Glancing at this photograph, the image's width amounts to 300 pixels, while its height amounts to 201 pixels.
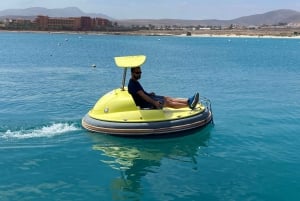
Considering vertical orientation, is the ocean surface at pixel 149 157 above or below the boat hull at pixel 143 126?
below

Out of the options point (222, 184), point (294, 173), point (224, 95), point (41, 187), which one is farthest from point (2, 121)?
point (224, 95)

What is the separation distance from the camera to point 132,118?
14312 millimetres

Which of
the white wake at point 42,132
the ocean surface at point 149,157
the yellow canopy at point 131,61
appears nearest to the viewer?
the ocean surface at point 149,157

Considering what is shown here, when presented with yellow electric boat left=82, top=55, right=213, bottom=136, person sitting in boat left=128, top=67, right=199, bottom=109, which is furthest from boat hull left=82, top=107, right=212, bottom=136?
person sitting in boat left=128, top=67, right=199, bottom=109

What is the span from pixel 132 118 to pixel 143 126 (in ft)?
1.48

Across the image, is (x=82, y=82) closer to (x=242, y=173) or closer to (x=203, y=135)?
(x=203, y=135)

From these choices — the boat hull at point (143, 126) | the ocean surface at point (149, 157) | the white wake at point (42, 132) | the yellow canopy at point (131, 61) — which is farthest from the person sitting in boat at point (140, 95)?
the white wake at point (42, 132)

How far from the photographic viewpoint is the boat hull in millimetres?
14195

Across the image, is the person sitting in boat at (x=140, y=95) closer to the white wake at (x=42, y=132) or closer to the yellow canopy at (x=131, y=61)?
the yellow canopy at (x=131, y=61)

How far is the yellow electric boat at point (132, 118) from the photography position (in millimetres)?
14234

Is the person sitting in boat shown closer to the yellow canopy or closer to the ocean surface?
the yellow canopy

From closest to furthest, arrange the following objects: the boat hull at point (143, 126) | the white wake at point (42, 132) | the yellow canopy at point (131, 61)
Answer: the boat hull at point (143, 126), the yellow canopy at point (131, 61), the white wake at point (42, 132)

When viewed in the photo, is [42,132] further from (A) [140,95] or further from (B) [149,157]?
(B) [149,157]

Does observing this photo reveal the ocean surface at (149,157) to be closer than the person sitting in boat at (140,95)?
Yes
